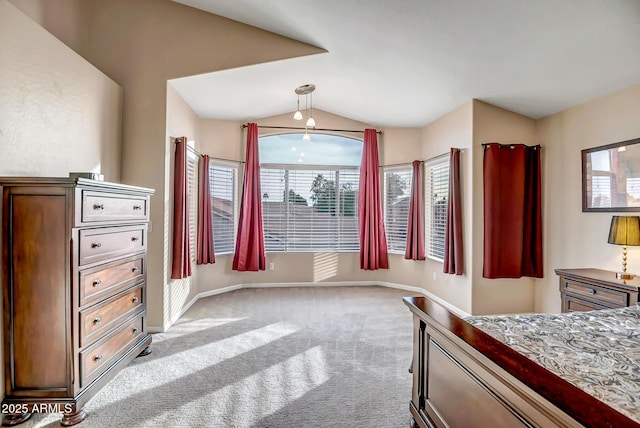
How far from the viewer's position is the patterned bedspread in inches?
44.2

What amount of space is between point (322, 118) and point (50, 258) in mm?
4351

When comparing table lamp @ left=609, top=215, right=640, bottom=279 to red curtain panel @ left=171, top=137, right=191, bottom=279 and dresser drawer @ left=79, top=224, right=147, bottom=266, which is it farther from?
red curtain panel @ left=171, top=137, right=191, bottom=279

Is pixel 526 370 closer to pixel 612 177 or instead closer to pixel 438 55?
pixel 438 55

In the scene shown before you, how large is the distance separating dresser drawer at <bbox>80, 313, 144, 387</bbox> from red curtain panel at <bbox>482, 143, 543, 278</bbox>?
3.84m

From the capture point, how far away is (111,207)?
7.86ft

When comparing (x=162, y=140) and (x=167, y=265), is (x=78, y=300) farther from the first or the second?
(x=162, y=140)

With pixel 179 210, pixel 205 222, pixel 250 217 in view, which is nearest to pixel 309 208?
pixel 250 217

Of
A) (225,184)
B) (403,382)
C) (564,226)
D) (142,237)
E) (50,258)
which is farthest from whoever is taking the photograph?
(225,184)

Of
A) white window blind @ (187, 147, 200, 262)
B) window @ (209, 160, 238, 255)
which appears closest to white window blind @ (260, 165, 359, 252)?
window @ (209, 160, 238, 255)

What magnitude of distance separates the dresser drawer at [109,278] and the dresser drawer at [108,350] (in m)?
0.32

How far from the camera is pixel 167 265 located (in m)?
3.60

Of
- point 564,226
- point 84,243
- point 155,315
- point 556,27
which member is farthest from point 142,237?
point 564,226

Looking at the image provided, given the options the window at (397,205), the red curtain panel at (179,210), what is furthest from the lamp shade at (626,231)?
the red curtain panel at (179,210)

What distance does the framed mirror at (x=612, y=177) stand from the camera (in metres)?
3.03
